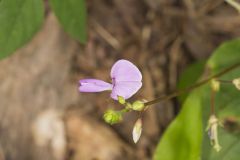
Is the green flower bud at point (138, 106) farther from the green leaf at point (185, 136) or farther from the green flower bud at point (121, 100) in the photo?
the green leaf at point (185, 136)

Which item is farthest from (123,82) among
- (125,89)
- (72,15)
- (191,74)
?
(191,74)

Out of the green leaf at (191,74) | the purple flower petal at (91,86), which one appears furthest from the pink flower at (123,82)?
the green leaf at (191,74)

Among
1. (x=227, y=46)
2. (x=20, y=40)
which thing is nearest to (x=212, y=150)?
(x=227, y=46)

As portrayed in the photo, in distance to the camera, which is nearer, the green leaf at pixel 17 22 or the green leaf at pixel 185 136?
the green leaf at pixel 17 22

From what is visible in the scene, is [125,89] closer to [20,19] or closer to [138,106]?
[138,106]

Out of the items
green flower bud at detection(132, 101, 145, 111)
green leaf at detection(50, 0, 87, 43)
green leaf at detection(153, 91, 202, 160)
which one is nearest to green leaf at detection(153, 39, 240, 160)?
green leaf at detection(153, 91, 202, 160)

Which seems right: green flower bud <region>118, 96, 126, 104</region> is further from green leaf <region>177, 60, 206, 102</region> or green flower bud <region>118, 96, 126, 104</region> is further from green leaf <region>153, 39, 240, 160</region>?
green leaf <region>177, 60, 206, 102</region>
